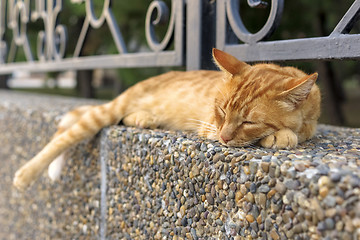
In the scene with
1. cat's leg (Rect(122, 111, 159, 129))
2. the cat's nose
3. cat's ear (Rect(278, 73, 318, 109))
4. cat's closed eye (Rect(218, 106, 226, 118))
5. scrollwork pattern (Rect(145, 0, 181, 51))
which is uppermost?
scrollwork pattern (Rect(145, 0, 181, 51))

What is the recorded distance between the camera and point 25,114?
2.67 meters

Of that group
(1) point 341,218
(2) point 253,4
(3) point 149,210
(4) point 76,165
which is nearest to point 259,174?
(1) point 341,218

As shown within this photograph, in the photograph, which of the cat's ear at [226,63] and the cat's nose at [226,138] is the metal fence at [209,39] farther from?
the cat's nose at [226,138]

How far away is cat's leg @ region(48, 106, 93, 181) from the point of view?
2221 millimetres

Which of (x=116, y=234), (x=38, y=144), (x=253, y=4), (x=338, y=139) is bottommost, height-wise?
(x=116, y=234)

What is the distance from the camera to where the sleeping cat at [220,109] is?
1.47 meters

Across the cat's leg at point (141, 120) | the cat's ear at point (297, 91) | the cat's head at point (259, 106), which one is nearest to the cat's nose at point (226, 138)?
the cat's head at point (259, 106)

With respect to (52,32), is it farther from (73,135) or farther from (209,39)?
(209,39)

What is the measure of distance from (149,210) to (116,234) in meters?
0.32

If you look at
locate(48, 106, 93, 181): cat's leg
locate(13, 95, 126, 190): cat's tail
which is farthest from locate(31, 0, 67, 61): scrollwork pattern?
locate(13, 95, 126, 190): cat's tail

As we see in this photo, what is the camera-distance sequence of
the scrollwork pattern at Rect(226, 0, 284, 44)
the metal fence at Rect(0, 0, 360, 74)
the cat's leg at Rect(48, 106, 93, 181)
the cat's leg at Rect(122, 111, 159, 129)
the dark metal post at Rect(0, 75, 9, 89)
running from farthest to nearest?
the dark metal post at Rect(0, 75, 9, 89)
the cat's leg at Rect(48, 106, 93, 181)
the cat's leg at Rect(122, 111, 159, 129)
the scrollwork pattern at Rect(226, 0, 284, 44)
the metal fence at Rect(0, 0, 360, 74)

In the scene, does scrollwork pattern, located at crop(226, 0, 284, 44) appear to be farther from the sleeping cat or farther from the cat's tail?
the cat's tail

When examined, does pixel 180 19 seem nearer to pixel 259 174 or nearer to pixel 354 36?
pixel 354 36

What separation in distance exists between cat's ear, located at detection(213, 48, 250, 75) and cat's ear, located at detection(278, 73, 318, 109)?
277mm
